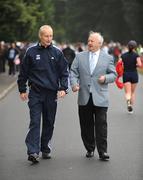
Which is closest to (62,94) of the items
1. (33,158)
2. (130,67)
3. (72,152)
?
(33,158)

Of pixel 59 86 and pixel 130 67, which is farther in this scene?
pixel 130 67

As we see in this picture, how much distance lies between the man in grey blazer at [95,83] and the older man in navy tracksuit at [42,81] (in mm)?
268

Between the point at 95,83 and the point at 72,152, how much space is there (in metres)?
1.32

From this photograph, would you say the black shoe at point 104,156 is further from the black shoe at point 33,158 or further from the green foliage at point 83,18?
the green foliage at point 83,18

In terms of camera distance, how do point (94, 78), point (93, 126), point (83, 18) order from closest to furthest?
point (94, 78) → point (93, 126) → point (83, 18)

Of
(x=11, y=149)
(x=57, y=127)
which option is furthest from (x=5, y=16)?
(x=11, y=149)

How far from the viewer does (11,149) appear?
11070 mm

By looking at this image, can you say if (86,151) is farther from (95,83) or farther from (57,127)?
(57,127)

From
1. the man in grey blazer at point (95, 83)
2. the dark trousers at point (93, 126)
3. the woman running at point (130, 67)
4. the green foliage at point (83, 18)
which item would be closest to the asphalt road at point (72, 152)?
the dark trousers at point (93, 126)

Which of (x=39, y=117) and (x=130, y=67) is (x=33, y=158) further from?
(x=130, y=67)

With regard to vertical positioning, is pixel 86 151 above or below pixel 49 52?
below

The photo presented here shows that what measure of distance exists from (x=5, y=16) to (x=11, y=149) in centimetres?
2054

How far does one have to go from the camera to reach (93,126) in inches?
402

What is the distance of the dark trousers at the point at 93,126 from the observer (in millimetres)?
9969
